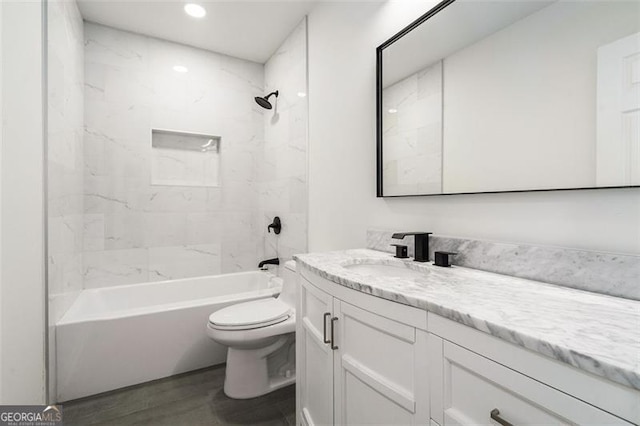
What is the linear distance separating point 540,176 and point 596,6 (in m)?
0.49

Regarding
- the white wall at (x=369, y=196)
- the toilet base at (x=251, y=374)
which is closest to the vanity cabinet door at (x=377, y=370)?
the white wall at (x=369, y=196)

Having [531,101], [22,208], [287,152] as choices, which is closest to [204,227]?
[287,152]

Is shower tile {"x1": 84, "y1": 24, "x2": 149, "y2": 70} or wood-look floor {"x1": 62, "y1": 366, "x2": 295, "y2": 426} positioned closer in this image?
wood-look floor {"x1": 62, "y1": 366, "x2": 295, "y2": 426}

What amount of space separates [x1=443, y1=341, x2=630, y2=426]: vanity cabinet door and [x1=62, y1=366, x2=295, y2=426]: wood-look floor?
4.14 feet

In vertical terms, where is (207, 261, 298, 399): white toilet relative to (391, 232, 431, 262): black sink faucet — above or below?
below

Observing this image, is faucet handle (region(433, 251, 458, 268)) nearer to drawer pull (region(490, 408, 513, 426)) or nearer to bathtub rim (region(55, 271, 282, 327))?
drawer pull (region(490, 408, 513, 426))

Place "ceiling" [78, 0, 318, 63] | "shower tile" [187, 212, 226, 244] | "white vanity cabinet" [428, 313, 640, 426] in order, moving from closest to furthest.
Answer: "white vanity cabinet" [428, 313, 640, 426] → "ceiling" [78, 0, 318, 63] → "shower tile" [187, 212, 226, 244]

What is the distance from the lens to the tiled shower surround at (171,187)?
7.91 ft

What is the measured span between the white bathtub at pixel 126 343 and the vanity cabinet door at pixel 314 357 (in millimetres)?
1032

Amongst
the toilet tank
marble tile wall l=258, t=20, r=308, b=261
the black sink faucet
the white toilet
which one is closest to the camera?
the black sink faucet

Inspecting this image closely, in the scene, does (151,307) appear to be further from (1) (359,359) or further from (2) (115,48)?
(2) (115,48)

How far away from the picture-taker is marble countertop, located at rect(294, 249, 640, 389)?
17.3 inches

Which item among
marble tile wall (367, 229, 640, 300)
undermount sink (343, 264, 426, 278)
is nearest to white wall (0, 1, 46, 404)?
undermount sink (343, 264, 426, 278)

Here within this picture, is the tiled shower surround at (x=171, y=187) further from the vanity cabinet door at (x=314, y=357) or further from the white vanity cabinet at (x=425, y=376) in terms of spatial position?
the white vanity cabinet at (x=425, y=376)
